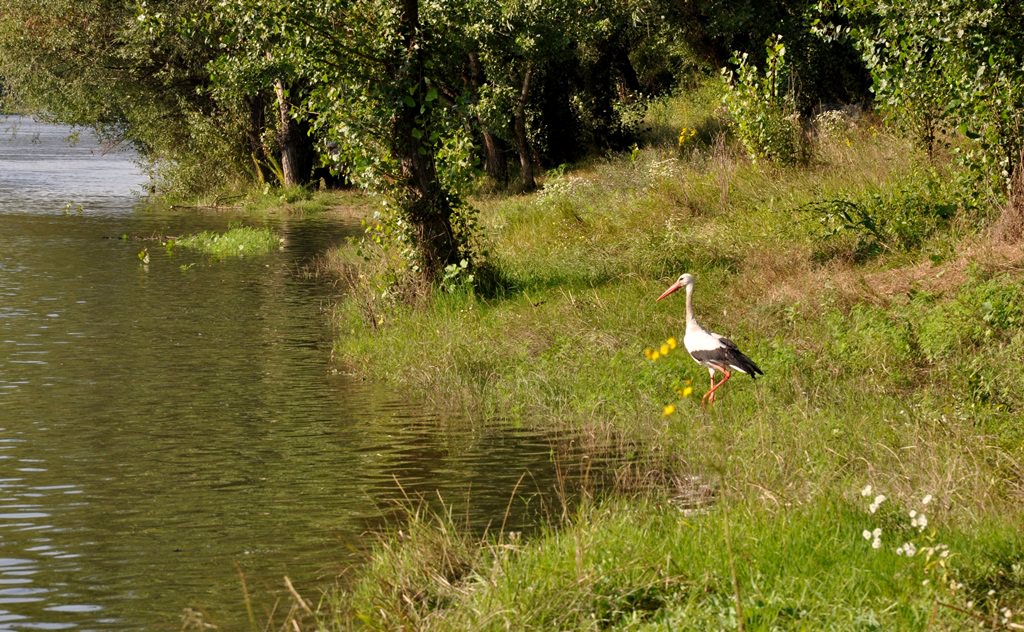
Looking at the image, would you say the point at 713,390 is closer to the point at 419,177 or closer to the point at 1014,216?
the point at 1014,216

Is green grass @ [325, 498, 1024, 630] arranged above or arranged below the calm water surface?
above

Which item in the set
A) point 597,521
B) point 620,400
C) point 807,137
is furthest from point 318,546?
point 807,137

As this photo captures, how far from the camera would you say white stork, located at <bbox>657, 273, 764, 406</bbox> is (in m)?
11.7

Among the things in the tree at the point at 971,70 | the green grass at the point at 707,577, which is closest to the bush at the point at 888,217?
the tree at the point at 971,70

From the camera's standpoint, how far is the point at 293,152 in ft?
130

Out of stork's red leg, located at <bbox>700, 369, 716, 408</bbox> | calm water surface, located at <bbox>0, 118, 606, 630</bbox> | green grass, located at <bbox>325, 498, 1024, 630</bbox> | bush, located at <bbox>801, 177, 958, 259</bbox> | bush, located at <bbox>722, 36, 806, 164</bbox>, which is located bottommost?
calm water surface, located at <bbox>0, 118, 606, 630</bbox>

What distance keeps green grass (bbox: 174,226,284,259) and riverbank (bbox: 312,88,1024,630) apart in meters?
4.06

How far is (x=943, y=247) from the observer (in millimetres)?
15180

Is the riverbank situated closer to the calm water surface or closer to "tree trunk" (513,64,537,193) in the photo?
the calm water surface

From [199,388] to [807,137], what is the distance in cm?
1160

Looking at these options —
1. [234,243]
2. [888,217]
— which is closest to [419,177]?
[888,217]

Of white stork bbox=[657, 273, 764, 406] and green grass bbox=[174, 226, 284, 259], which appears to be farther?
green grass bbox=[174, 226, 284, 259]

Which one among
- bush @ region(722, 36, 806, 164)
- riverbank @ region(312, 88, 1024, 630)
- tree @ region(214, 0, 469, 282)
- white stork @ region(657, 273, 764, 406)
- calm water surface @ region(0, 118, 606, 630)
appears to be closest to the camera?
riverbank @ region(312, 88, 1024, 630)

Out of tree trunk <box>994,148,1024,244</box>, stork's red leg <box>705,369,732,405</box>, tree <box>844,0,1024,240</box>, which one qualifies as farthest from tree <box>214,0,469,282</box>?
tree trunk <box>994,148,1024,244</box>
